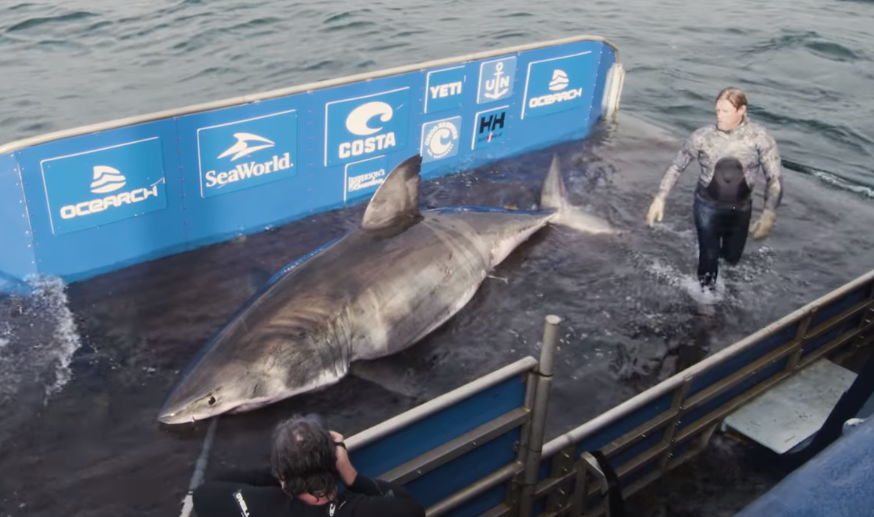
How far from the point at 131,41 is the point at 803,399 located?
58.1ft

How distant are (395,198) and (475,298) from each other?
1.38 meters

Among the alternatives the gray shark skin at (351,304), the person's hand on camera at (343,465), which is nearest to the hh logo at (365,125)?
the gray shark skin at (351,304)

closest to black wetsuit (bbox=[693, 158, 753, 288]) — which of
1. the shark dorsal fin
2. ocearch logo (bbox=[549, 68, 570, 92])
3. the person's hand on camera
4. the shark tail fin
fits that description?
the shark tail fin

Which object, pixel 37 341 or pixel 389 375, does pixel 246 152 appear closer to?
pixel 37 341

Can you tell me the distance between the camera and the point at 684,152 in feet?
25.7

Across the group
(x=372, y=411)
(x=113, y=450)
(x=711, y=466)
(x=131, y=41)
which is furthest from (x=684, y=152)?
(x=131, y=41)

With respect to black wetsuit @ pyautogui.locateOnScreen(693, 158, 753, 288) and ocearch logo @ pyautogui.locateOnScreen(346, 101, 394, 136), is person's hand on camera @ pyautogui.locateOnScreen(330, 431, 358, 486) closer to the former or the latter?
black wetsuit @ pyautogui.locateOnScreen(693, 158, 753, 288)

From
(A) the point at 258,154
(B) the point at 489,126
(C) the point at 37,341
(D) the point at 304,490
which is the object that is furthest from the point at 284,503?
(B) the point at 489,126

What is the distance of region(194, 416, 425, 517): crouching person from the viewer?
3281 millimetres

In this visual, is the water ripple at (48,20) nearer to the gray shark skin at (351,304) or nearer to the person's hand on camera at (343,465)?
the gray shark skin at (351,304)

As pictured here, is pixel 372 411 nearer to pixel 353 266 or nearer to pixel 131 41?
pixel 353 266

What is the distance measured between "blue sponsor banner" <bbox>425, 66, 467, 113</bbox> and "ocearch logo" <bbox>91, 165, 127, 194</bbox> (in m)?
3.86

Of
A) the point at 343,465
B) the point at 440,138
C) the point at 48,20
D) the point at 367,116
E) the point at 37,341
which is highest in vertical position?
the point at 343,465

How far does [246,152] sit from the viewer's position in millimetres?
8750
